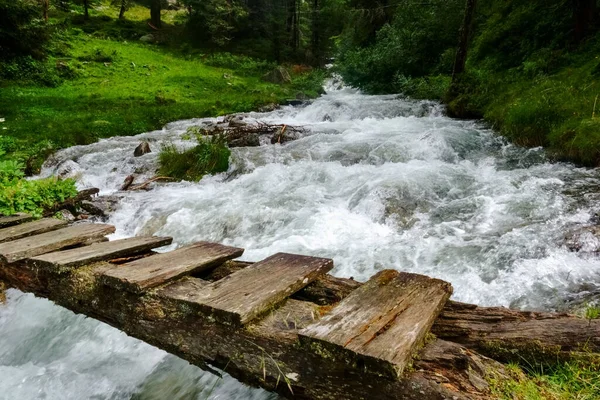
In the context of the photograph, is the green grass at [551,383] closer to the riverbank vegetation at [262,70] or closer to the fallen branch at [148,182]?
the riverbank vegetation at [262,70]

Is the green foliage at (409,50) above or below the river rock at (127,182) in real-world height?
above

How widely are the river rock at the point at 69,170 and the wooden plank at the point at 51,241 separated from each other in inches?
258

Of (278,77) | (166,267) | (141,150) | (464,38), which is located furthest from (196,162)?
(278,77)

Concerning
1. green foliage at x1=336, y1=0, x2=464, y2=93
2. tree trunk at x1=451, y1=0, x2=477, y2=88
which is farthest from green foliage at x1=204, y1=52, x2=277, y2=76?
tree trunk at x1=451, y1=0, x2=477, y2=88

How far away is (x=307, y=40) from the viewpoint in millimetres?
40281

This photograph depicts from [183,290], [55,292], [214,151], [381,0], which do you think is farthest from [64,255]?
[381,0]

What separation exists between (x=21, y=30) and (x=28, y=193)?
17.0m

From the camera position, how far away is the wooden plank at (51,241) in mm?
3549

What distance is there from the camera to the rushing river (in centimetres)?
341

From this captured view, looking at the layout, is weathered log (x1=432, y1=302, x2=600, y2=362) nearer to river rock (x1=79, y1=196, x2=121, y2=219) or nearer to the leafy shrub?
the leafy shrub

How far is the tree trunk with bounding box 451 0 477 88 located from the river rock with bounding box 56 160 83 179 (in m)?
12.5

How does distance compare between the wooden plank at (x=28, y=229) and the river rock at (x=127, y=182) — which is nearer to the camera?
the wooden plank at (x=28, y=229)

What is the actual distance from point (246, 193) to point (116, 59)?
24.1m

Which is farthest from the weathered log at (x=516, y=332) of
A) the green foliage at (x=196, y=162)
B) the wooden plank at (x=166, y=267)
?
the green foliage at (x=196, y=162)
